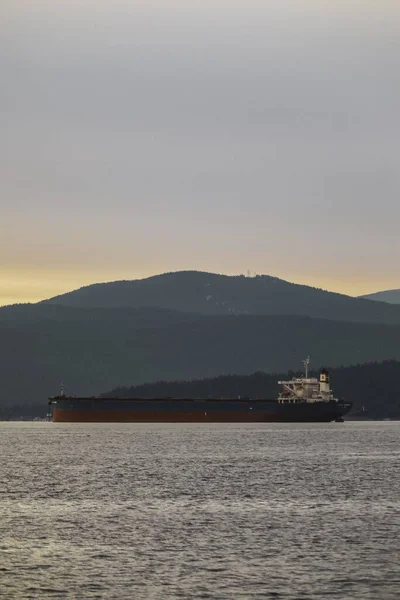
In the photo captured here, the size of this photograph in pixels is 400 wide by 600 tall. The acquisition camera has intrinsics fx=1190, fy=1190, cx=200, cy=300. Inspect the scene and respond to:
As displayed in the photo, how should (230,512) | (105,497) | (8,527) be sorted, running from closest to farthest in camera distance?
(8,527)
(230,512)
(105,497)

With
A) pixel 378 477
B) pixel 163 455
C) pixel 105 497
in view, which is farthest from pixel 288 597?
pixel 163 455

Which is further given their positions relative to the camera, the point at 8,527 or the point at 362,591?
the point at 8,527

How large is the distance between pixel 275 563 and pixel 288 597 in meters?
7.39

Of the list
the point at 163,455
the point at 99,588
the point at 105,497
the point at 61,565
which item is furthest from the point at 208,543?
the point at 163,455

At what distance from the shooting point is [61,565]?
48375 mm

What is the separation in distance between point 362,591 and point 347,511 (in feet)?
85.2

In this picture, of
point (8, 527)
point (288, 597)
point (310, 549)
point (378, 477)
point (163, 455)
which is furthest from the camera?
point (163, 455)

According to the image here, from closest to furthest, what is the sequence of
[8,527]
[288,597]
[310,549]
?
[288,597] → [310,549] → [8,527]

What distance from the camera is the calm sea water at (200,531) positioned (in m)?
43.9

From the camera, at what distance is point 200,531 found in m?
59.1

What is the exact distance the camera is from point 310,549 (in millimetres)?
52531

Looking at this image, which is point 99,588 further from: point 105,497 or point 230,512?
point 105,497

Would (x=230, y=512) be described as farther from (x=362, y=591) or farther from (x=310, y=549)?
(x=362, y=591)

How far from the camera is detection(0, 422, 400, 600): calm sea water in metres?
43.9
